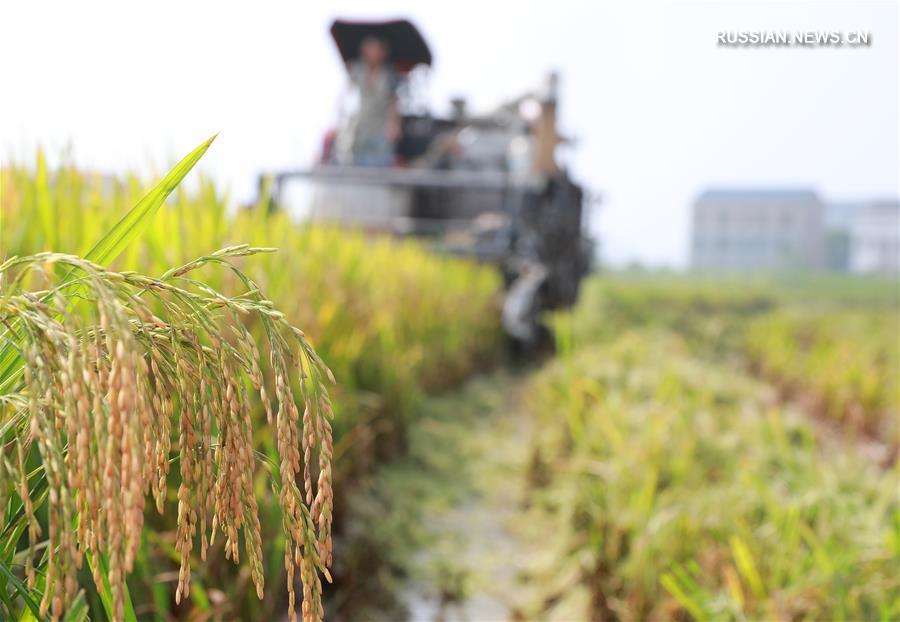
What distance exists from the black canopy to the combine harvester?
1cm

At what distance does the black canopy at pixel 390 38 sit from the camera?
8523 millimetres

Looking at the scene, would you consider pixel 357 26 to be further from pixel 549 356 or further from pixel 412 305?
pixel 412 305

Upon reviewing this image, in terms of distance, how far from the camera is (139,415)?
481 mm

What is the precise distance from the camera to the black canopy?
852 cm

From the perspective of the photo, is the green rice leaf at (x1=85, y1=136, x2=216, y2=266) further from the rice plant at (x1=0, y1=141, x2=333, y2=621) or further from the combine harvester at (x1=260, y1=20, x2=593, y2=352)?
the combine harvester at (x1=260, y1=20, x2=593, y2=352)

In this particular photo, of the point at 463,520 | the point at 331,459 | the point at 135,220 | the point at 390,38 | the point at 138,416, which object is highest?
the point at 390,38

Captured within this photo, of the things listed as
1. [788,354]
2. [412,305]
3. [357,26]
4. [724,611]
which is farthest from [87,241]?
[357,26]

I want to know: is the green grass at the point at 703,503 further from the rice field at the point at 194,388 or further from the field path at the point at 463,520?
the rice field at the point at 194,388

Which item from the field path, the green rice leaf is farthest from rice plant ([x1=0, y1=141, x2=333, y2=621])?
the field path

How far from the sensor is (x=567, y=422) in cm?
362

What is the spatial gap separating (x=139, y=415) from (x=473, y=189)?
27.7ft

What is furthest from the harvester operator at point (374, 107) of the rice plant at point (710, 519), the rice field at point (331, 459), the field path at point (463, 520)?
the rice plant at point (710, 519)

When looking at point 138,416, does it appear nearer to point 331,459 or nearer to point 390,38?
point 331,459

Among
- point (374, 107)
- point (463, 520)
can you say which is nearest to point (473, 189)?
point (374, 107)
